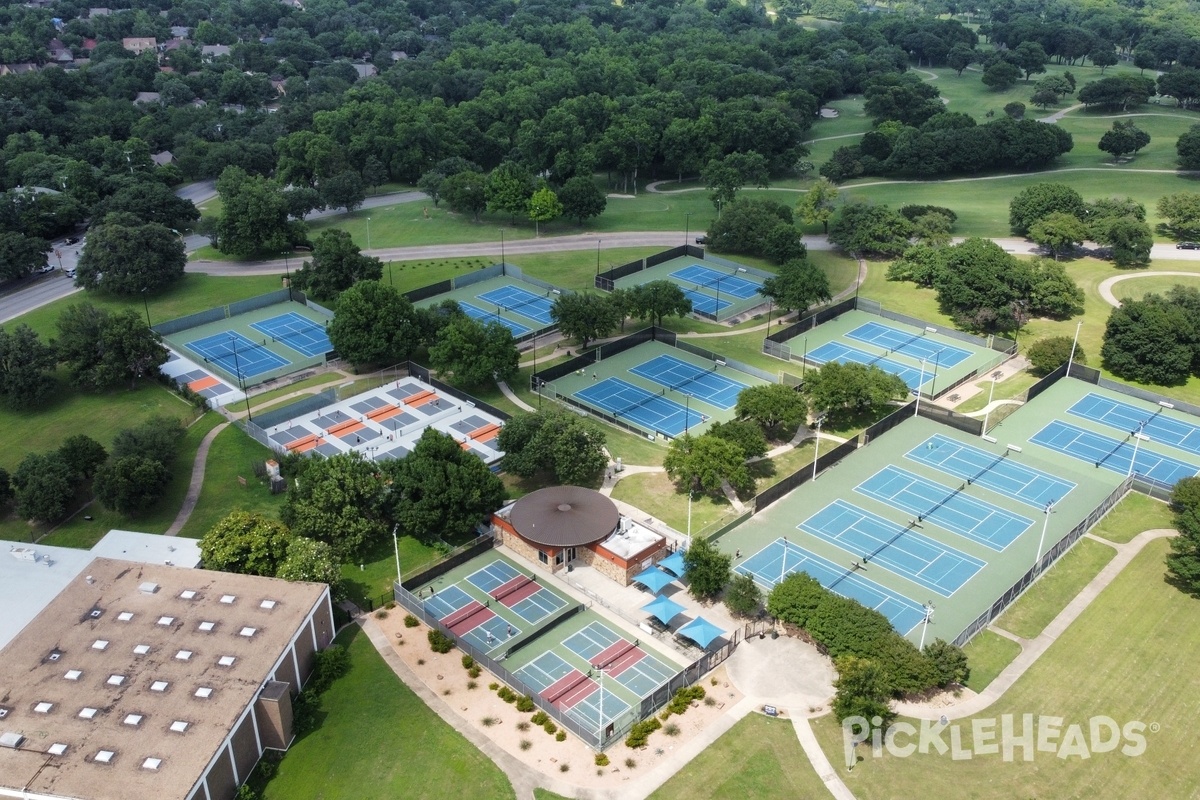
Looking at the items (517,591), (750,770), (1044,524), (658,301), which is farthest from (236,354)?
(1044,524)

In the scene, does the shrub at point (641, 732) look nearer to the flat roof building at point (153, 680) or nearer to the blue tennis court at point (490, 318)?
the flat roof building at point (153, 680)

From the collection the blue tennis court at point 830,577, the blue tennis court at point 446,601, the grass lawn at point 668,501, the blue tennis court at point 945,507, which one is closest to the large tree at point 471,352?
the grass lawn at point 668,501

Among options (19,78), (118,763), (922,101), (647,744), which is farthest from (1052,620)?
(19,78)

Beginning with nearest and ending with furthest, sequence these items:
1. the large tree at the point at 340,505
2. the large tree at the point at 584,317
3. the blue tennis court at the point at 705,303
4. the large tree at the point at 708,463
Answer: the large tree at the point at 340,505, the large tree at the point at 708,463, the large tree at the point at 584,317, the blue tennis court at the point at 705,303

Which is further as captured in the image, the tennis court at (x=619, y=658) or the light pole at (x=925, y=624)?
the tennis court at (x=619, y=658)

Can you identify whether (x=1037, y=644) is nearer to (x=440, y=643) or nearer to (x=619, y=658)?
(x=619, y=658)

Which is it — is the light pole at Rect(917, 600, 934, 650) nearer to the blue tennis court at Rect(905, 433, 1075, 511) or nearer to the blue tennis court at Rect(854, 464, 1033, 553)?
the blue tennis court at Rect(854, 464, 1033, 553)

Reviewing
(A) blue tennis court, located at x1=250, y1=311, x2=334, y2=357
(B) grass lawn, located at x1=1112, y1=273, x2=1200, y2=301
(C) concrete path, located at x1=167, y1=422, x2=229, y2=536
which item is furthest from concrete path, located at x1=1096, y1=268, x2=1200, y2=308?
(C) concrete path, located at x1=167, y1=422, x2=229, y2=536
